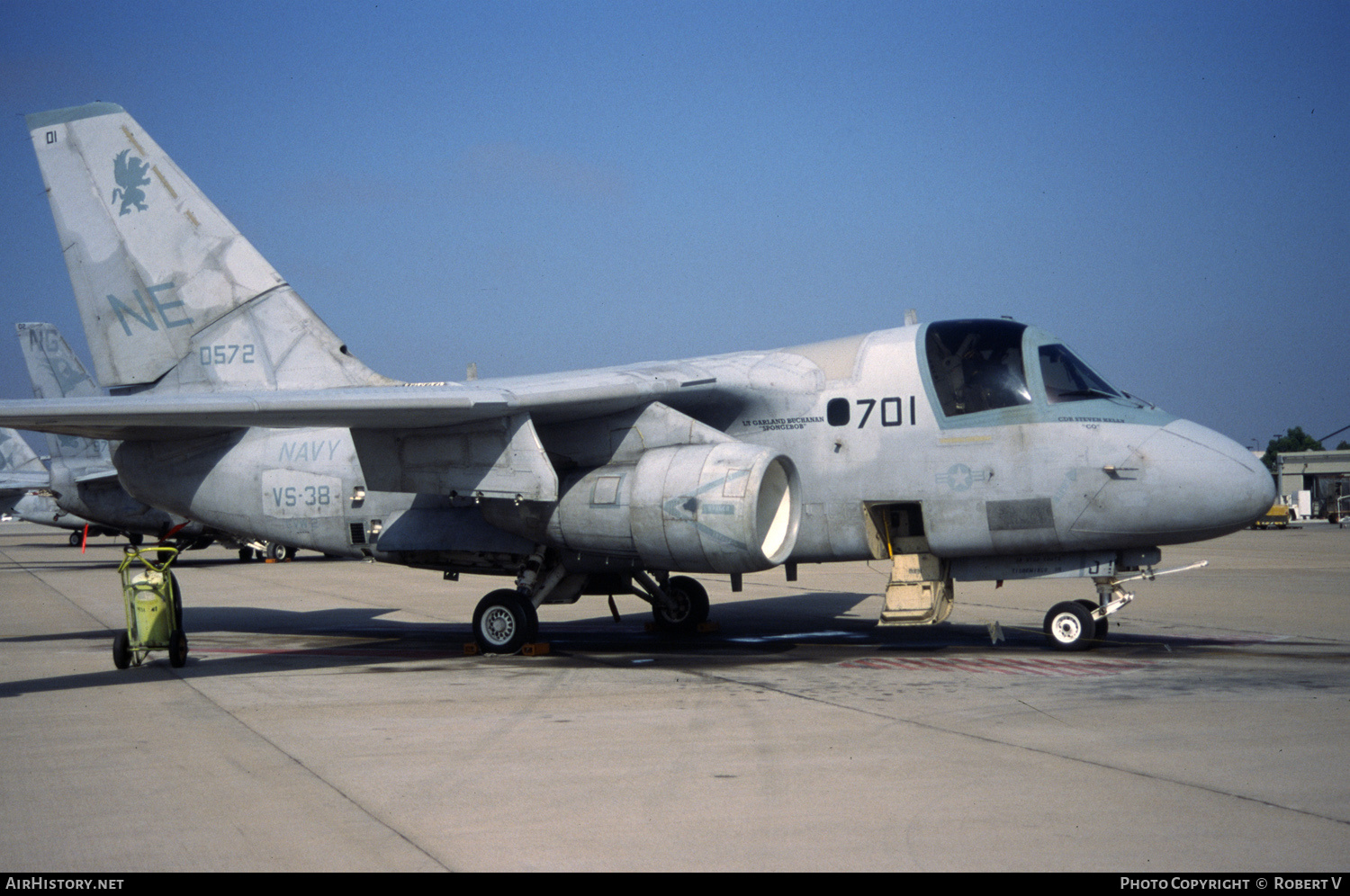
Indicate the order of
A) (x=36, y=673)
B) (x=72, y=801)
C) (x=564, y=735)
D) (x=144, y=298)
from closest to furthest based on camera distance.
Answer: (x=72, y=801) → (x=564, y=735) → (x=36, y=673) → (x=144, y=298)

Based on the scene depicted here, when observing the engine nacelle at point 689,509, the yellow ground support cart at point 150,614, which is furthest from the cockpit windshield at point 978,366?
the yellow ground support cart at point 150,614

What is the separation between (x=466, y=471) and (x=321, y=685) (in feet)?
8.44

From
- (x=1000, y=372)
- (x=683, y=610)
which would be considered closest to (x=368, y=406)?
(x=683, y=610)

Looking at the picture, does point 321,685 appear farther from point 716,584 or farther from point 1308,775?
point 716,584

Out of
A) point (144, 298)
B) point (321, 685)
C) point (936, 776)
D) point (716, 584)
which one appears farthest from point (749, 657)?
point (716, 584)

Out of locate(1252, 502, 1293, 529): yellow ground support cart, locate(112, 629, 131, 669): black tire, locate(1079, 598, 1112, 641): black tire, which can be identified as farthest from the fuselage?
locate(1252, 502, 1293, 529): yellow ground support cart

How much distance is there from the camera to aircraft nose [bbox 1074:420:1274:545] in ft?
34.8

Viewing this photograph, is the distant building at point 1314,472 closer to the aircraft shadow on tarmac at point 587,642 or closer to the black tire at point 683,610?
the aircraft shadow on tarmac at point 587,642

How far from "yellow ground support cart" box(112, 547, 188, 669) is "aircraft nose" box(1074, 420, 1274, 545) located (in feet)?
30.1

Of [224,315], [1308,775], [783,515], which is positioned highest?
[224,315]

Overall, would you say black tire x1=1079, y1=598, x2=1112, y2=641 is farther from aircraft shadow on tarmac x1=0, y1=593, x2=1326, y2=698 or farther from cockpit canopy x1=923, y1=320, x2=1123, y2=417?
cockpit canopy x1=923, y1=320, x2=1123, y2=417

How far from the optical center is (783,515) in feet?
37.4

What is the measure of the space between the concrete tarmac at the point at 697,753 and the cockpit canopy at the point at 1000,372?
2613 mm

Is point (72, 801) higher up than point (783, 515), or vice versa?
point (783, 515)
